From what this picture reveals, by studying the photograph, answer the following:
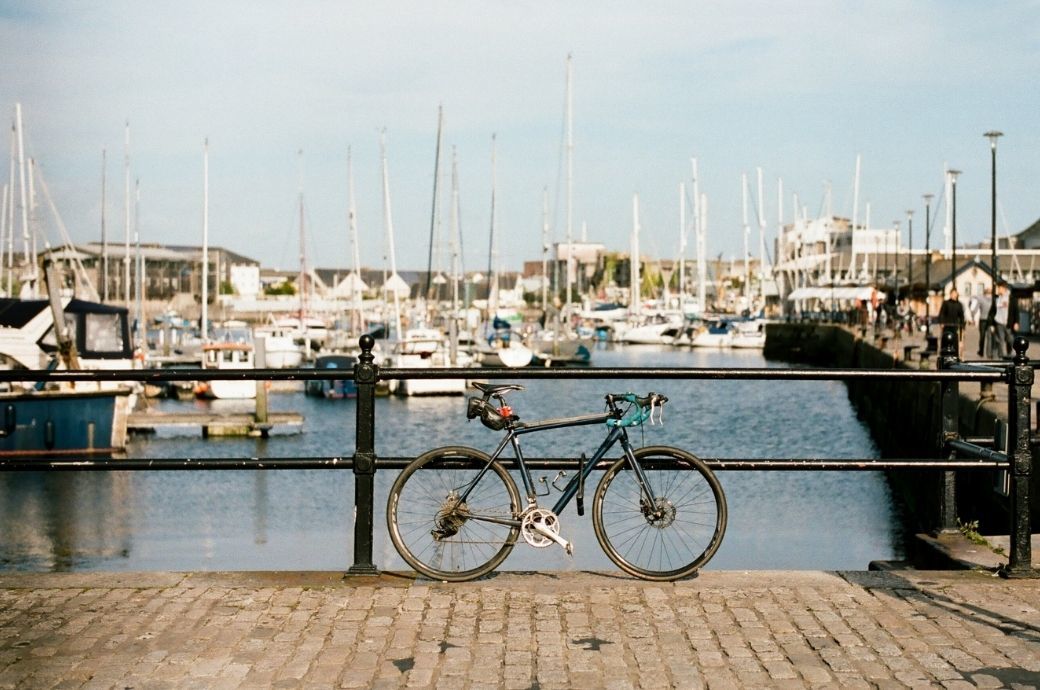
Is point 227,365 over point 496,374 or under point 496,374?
under

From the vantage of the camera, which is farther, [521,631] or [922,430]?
[922,430]

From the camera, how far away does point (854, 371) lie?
7633 millimetres

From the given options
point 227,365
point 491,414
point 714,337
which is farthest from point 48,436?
point 714,337

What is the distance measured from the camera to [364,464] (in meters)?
7.23

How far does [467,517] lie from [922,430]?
82.7 ft

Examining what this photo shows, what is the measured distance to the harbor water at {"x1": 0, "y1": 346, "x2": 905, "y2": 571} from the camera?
59.0 ft

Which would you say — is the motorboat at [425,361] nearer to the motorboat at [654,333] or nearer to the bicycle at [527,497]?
the bicycle at [527,497]

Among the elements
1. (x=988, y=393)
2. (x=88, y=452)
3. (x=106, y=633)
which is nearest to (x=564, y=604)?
(x=106, y=633)

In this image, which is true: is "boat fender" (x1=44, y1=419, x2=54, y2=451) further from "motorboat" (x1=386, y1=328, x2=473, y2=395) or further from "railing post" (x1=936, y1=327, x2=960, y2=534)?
"railing post" (x1=936, y1=327, x2=960, y2=534)

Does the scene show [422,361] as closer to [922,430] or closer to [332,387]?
[332,387]

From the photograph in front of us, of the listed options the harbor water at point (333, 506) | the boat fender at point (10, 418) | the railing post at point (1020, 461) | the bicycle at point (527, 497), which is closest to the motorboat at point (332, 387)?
the harbor water at point (333, 506)

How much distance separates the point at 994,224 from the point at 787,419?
9.10 metres

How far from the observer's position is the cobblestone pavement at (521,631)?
221 inches

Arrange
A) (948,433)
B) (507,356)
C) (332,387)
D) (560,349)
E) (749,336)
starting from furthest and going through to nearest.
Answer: (749,336), (560,349), (507,356), (332,387), (948,433)
